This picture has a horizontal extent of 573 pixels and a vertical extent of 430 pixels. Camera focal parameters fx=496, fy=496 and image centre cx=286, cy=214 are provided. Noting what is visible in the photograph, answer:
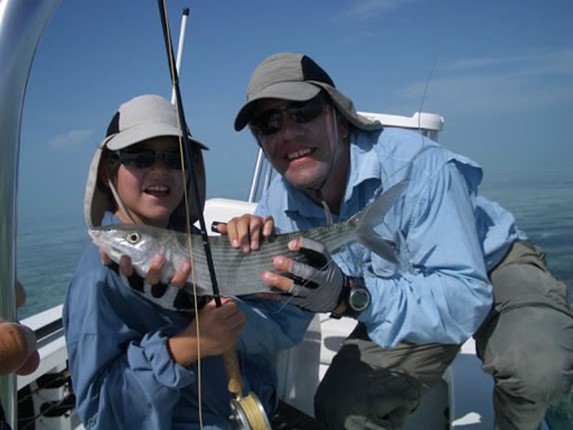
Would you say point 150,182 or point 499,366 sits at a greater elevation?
point 150,182

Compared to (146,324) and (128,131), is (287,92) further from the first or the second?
(146,324)

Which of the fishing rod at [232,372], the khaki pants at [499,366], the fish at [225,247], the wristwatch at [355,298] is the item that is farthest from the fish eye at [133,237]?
the khaki pants at [499,366]

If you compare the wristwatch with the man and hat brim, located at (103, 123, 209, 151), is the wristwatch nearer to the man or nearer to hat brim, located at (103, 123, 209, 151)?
the man

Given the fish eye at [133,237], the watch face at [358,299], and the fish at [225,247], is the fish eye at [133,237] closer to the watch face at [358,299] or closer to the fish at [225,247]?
the fish at [225,247]

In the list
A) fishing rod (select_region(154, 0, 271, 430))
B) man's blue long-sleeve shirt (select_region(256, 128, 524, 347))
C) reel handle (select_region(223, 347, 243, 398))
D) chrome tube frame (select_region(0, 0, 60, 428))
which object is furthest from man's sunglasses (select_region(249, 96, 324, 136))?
chrome tube frame (select_region(0, 0, 60, 428))

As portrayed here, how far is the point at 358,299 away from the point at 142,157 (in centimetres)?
136

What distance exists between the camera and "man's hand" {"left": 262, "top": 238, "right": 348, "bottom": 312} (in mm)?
2479

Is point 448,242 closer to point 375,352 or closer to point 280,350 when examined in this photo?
point 375,352

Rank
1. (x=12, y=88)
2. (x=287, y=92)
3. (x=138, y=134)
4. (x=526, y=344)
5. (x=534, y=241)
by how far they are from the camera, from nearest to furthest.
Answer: (x=12, y=88) → (x=138, y=134) → (x=526, y=344) → (x=287, y=92) → (x=534, y=241)

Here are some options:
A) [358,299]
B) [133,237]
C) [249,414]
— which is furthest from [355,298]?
[133,237]

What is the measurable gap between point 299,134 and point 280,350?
4.51 feet

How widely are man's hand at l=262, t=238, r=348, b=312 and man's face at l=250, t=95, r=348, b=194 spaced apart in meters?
0.66

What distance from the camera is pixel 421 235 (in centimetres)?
288

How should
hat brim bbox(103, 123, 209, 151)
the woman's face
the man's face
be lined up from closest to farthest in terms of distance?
hat brim bbox(103, 123, 209, 151)
the woman's face
the man's face
